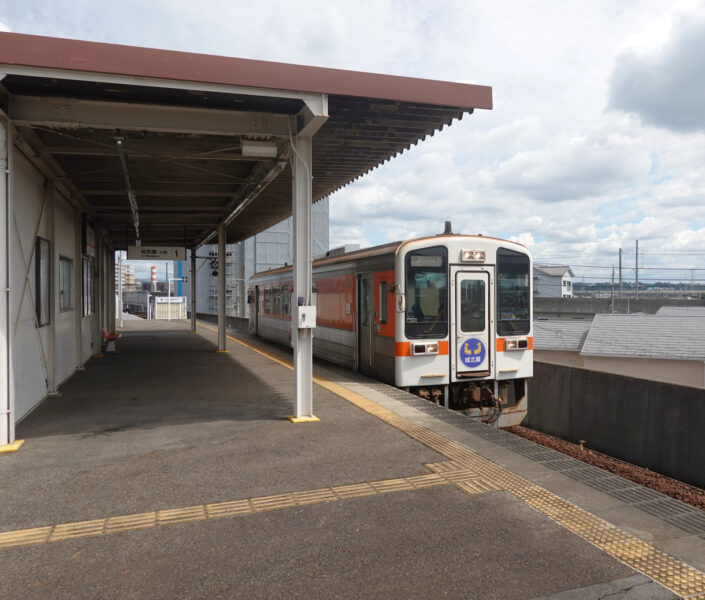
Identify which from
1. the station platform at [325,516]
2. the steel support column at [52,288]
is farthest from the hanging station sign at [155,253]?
the station platform at [325,516]

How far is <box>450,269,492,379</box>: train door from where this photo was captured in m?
8.48

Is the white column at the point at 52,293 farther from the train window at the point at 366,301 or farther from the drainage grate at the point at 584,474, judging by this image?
the drainage grate at the point at 584,474

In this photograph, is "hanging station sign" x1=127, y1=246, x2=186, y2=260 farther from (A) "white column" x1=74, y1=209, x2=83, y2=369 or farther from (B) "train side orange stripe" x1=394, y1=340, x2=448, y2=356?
(B) "train side orange stripe" x1=394, y1=340, x2=448, y2=356

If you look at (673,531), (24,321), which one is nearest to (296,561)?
(673,531)

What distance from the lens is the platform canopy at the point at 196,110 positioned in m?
5.20

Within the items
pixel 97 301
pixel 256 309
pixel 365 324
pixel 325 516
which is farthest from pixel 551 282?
pixel 325 516

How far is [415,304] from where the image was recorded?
8.38 meters

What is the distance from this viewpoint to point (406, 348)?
8344 mm

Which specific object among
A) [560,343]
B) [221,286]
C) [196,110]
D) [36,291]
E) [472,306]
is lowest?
[560,343]

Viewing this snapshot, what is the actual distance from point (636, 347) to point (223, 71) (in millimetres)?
16657

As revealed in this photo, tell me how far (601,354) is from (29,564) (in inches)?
708

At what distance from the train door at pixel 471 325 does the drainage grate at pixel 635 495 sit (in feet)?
13.8

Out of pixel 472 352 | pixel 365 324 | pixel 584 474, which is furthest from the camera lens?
pixel 365 324

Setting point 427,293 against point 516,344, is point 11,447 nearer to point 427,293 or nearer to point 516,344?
point 427,293
